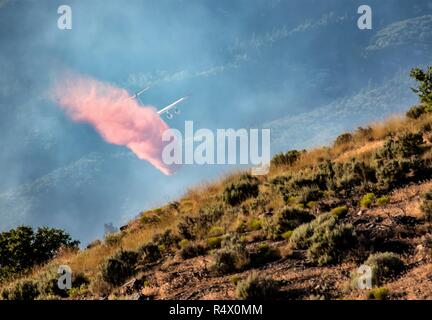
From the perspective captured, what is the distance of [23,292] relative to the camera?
1600cm

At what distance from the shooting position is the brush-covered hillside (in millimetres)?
11836

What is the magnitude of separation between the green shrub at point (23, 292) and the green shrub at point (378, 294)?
9451mm

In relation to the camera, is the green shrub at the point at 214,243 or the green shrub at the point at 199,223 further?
the green shrub at the point at 199,223

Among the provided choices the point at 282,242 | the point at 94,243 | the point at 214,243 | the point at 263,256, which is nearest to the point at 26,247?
the point at 94,243

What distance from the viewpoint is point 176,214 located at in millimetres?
23547

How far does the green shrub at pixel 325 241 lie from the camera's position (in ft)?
43.3

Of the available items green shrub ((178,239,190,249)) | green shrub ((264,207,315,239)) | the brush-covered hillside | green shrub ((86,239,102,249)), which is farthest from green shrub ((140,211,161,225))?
green shrub ((264,207,315,239))

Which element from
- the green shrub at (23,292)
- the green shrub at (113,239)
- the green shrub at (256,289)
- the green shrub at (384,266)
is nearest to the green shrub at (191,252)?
the green shrub at (23,292)

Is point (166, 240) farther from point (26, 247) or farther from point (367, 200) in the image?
point (26, 247)

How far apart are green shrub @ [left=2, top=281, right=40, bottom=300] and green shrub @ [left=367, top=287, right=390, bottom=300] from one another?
9.45 meters

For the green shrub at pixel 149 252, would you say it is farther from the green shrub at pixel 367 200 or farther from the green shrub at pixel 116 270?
the green shrub at pixel 367 200

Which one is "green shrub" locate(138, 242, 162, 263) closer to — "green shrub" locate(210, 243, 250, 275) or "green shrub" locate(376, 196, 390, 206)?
"green shrub" locate(210, 243, 250, 275)

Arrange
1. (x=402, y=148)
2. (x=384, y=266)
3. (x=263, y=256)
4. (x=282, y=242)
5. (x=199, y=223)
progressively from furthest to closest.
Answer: (x=402, y=148), (x=199, y=223), (x=282, y=242), (x=263, y=256), (x=384, y=266)

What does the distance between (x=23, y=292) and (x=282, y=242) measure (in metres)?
7.51
